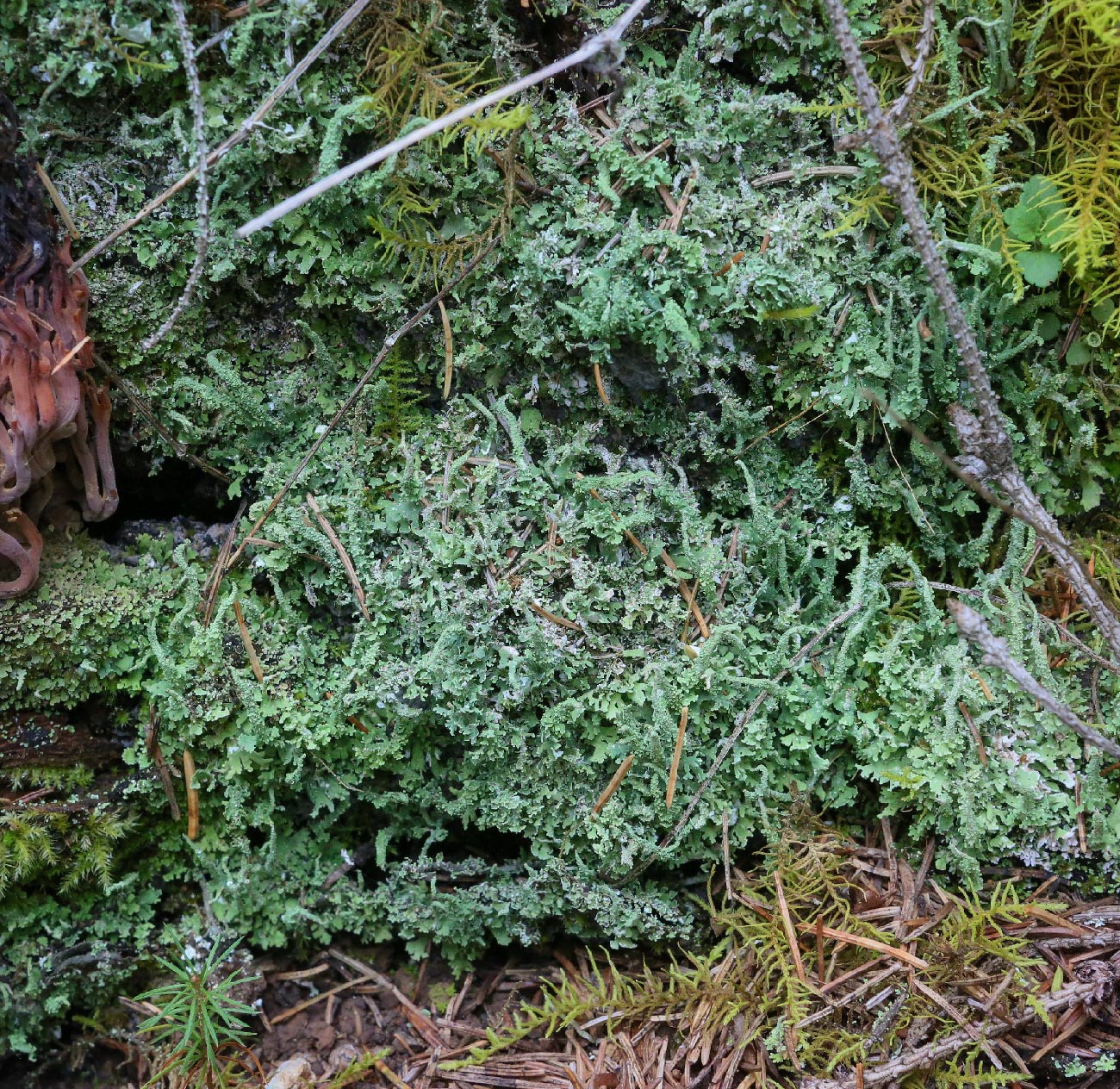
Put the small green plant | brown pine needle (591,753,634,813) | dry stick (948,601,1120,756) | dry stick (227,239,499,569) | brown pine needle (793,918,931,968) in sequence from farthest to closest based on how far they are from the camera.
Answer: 1. dry stick (227,239,499,569)
2. brown pine needle (591,753,634,813)
3. the small green plant
4. brown pine needle (793,918,931,968)
5. dry stick (948,601,1120,756)

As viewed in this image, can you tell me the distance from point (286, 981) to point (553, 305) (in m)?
1.95

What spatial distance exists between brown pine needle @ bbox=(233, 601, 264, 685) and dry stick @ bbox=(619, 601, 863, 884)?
1.07m

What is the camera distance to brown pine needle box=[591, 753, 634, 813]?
88.5 inches

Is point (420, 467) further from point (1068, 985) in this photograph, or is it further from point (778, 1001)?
point (1068, 985)

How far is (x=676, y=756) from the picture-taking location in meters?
2.23

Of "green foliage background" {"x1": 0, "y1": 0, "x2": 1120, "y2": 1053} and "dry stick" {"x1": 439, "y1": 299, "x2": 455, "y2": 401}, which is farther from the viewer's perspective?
"dry stick" {"x1": 439, "y1": 299, "x2": 455, "y2": 401}

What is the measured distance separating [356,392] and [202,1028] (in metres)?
1.63

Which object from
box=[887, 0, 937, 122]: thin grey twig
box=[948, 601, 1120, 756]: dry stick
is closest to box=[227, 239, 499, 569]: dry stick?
box=[887, 0, 937, 122]: thin grey twig

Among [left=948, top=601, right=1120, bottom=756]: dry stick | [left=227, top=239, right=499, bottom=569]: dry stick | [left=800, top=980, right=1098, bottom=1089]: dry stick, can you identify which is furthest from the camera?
[left=227, top=239, right=499, bottom=569]: dry stick

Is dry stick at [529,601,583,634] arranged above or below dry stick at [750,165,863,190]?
below

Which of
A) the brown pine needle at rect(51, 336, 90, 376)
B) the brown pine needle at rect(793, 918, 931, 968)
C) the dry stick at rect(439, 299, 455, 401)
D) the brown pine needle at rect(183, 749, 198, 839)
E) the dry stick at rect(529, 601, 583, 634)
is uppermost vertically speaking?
the brown pine needle at rect(51, 336, 90, 376)

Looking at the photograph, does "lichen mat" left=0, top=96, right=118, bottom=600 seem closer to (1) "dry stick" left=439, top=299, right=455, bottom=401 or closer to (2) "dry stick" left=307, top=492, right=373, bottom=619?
(2) "dry stick" left=307, top=492, right=373, bottom=619

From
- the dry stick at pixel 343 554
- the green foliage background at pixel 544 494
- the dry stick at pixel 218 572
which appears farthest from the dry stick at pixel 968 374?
the dry stick at pixel 218 572

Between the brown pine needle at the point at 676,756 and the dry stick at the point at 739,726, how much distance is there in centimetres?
6
